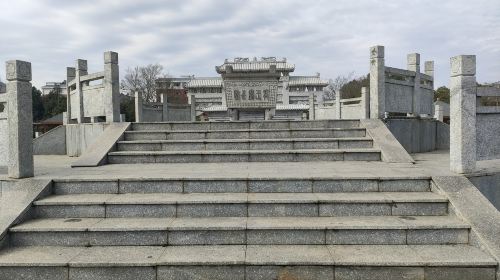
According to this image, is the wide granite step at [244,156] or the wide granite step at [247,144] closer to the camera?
the wide granite step at [244,156]

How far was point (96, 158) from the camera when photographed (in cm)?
672

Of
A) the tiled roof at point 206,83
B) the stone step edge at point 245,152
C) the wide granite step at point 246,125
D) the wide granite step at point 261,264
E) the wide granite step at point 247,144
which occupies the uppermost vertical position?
the tiled roof at point 206,83

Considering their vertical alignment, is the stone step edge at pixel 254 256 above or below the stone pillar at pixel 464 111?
below

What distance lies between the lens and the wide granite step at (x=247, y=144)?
7293mm

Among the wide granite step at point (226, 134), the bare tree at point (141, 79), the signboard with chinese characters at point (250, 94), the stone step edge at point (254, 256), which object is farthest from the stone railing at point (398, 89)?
the bare tree at point (141, 79)

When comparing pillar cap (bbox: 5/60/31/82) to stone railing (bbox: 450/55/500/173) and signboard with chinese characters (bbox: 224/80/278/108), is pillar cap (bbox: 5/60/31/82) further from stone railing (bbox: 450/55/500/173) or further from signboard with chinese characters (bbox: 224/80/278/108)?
signboard with chinese characters (bbox: 224/80/278/108)

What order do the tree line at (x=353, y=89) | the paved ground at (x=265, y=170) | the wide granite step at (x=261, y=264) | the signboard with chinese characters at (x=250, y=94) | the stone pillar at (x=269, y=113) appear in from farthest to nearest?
the tree line at (x=353, y=89), the stone pillar at (x=269, y=113), the signboard with chinese characters at (x=250, y=94), the paved ground at (x=265, y=170), the wide granite step at (x=261, y=264)

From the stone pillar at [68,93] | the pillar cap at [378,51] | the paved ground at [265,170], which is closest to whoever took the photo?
the paved ground at [265,170]

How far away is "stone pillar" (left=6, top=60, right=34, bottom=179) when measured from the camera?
5219mm

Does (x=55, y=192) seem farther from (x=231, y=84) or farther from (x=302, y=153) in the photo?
(x=231, y=84)

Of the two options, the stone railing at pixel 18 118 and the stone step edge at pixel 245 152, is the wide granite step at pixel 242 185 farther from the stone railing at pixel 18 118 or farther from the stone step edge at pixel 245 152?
the stone step edge at pixel 245 152

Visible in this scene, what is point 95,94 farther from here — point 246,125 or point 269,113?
point 269,113

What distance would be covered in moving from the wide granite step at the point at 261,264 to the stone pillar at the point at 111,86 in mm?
5404

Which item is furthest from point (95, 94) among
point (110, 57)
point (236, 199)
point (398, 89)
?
point (398, 89)
